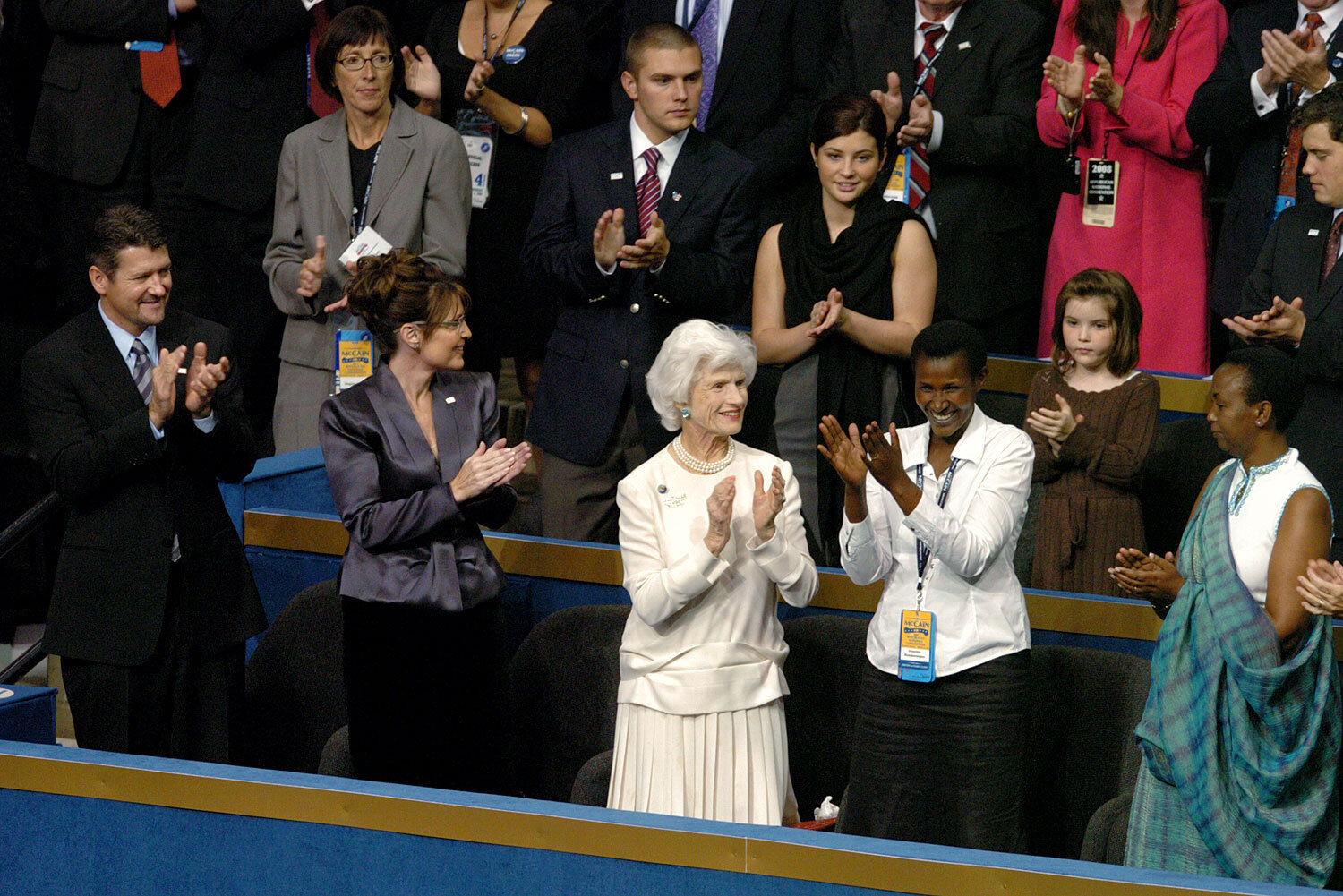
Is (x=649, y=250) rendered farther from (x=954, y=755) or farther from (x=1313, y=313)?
(x=1313, y=313)

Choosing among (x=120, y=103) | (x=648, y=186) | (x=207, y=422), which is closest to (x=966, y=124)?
(x=648, y=186)

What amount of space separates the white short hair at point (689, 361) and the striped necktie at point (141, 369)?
118 centimetres

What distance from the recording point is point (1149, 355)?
4.89 meters

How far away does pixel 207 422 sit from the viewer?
3.49 metres

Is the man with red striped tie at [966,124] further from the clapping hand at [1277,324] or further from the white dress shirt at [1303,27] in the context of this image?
the clapping hand at [1277,324]

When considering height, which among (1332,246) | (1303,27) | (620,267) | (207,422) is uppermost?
(1303,27)

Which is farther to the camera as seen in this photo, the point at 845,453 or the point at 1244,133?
the point at 1244,133

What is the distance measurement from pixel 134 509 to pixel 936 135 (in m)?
2.55

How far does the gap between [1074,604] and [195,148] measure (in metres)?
3.45

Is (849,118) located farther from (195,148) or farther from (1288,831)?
(195,148)

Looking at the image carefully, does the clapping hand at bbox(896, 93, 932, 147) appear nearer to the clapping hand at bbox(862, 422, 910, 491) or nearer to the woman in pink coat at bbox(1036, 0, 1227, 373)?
the woman in pink coat at bbox(1036, 0, 1227, 373)

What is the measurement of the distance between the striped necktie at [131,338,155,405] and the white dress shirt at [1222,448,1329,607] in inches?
93.6

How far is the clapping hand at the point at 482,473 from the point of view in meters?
3.26

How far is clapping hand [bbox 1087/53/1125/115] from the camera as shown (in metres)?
4.51
